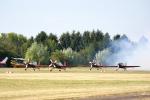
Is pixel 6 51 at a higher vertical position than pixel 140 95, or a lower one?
higher

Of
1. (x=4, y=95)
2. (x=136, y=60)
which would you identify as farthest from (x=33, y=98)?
(x=136, y=60)

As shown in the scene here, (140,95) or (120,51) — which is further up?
(120,51)

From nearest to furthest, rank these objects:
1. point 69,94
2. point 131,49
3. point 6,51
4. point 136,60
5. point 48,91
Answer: point 69,94 < point 48,91 < point 136,60 < point 6,51 < point 131,49

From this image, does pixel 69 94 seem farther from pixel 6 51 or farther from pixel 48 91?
pixel 6 51

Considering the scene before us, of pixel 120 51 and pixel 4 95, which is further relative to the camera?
pixel 120 51

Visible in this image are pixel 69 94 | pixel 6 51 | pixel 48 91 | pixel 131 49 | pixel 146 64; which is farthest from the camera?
pixel 131 49

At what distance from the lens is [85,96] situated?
4225 centimetres

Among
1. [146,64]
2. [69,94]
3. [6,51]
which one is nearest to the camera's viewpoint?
[69,94]

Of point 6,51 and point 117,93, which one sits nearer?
point 117,93

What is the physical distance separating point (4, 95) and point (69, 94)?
523cm

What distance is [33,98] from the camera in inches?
1577

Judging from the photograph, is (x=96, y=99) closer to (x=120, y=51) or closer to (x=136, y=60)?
(x=136, y=60)

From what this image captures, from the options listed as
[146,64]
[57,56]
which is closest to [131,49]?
[57,56]

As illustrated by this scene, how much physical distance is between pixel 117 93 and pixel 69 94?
4.34m
